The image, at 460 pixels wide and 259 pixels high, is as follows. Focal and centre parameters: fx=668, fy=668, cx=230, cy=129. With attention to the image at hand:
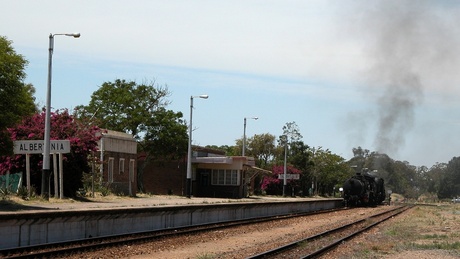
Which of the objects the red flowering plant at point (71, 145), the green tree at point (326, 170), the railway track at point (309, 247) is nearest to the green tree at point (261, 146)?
the green tree at point (326, 170)

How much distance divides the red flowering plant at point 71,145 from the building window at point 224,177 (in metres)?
19.8

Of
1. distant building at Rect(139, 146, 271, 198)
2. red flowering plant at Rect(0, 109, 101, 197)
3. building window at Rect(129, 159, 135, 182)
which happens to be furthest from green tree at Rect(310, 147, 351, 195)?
red flowering plant at Rect(0, 109, 101, 197)

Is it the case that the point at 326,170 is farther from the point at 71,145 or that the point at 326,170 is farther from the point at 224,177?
the point at 71,145

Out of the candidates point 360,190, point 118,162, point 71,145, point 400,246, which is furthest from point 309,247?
point 360,190

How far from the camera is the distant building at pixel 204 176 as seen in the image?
53062 mm

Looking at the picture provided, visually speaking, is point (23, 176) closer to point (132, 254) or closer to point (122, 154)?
point (122, 154)

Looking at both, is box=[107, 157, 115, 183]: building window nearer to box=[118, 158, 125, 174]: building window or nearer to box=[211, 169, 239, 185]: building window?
box=[118, 158, 125, 174]: building window

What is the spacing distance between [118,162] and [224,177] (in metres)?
12.9

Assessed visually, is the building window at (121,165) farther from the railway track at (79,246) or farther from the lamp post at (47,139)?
the railway track at (79,246)

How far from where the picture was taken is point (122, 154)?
43.8 meters

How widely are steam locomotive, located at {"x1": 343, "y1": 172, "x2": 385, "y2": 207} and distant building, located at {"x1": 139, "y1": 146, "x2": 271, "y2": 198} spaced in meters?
8.38

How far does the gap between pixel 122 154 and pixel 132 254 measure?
1108 inches

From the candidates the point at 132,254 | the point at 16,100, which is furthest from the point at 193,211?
the point at 132,254

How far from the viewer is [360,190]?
167ft
